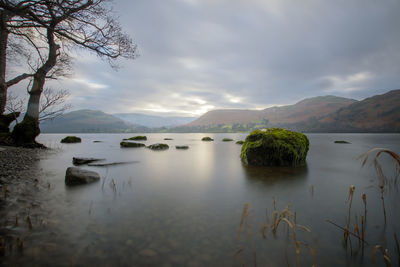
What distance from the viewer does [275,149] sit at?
9.63m

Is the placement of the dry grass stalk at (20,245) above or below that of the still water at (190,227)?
above

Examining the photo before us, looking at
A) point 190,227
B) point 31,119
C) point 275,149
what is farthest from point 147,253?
point 31,119

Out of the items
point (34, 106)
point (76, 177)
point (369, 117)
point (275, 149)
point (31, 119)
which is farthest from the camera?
point (369, 117)

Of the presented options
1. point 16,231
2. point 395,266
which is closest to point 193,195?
point 16,231

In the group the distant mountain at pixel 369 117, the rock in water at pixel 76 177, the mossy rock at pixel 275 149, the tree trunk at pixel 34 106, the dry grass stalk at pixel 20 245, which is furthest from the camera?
the distant mountain at pixel 369 117

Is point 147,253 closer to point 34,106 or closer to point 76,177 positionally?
point 76,177

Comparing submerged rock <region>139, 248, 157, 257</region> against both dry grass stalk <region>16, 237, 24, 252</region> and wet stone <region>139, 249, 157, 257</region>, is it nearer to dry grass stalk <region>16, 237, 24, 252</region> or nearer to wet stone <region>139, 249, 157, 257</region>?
wet stone <region>139, 249, 157, 257</region>

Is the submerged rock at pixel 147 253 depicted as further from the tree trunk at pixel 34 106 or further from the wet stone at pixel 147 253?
the tree trunk at pixel 34 106

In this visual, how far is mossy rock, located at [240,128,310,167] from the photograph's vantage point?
960cm

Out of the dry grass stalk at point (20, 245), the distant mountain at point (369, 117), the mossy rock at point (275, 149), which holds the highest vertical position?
the distant mountain at point (369, 117)

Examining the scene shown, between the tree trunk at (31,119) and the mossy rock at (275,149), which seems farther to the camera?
the tree trunk at (31,119)

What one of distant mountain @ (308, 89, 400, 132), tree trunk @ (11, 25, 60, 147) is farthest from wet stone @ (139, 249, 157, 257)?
distant mountain @ (308, 89, 400, 132)

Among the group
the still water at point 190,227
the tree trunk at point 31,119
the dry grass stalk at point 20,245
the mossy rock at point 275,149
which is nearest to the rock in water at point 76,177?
the still water at point 190,227

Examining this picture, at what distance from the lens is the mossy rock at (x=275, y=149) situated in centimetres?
960
